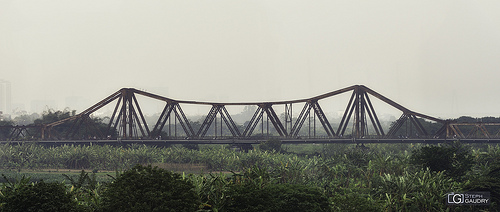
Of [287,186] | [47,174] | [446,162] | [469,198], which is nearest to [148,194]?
[287,186]

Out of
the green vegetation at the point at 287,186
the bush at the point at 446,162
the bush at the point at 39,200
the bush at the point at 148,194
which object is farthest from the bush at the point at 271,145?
the bush at the point at 39,200

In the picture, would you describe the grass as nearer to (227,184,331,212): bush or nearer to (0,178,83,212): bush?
(227,184,331,212): bush

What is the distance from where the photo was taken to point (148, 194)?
30.5 m

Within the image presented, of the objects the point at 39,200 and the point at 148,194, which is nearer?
the point at 39,200

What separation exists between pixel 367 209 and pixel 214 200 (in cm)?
1211

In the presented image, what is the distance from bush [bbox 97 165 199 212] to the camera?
100 ft

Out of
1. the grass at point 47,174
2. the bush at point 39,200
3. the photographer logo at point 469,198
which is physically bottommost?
the grass at point 47,174

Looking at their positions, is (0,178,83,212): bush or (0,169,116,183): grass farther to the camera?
(0,169,116,183): grass

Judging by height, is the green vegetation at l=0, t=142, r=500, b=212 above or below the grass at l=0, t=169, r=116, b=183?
above

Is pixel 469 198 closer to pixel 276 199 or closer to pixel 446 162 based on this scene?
pixel 446 162

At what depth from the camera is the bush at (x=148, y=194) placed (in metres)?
30.5

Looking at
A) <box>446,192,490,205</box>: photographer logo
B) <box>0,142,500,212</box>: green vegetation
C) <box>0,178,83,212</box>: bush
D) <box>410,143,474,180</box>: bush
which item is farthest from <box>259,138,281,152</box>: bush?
<box>0,178,83,212</box>: bush

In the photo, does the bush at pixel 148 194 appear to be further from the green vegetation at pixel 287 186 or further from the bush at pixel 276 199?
the bush at pixel 276 199

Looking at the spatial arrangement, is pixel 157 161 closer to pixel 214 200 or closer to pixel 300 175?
pixel 300 175
